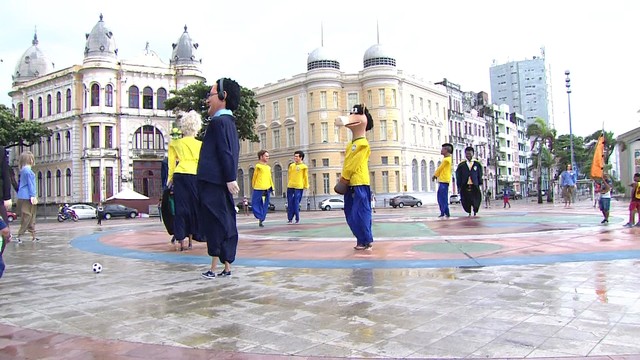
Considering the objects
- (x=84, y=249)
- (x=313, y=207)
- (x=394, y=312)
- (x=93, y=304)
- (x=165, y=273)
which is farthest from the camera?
(x=313, y=207)

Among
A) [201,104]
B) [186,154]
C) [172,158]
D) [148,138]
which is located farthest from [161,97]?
[186,154]

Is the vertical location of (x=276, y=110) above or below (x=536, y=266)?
above

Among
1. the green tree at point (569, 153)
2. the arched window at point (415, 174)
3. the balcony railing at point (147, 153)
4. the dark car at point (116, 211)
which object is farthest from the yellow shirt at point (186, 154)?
the green tree at point (569, 153)

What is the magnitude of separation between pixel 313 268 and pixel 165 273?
67.6 inches

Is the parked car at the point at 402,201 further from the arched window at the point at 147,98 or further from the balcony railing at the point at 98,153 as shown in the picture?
the balcony railing at the point at 98,153

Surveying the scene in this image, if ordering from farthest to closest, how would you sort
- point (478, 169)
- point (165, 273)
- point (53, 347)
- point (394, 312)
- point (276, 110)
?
1. point (276, 110)
2. point (478, 169)
3. point (165, 273)
4. point (394, 312)
5. point (53, 347)

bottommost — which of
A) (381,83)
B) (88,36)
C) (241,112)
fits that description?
(241,112)

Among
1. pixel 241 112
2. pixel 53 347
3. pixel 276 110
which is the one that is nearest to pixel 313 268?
pixel 53 347

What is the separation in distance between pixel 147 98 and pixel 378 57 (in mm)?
25051

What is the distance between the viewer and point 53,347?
3037mm

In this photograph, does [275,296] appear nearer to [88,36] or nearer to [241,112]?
[241,112]

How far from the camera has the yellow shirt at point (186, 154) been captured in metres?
7.54

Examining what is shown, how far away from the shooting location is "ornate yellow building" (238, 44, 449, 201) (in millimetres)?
52250

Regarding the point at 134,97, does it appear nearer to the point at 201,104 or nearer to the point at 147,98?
the point at 147,98
